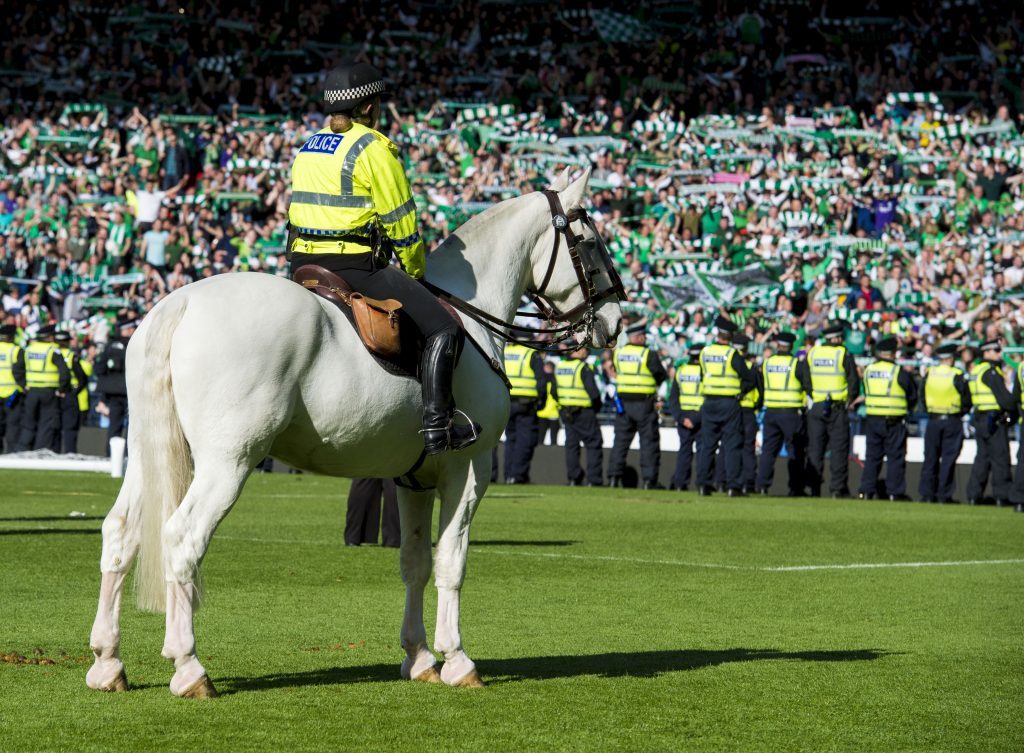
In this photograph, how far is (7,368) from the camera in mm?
30078

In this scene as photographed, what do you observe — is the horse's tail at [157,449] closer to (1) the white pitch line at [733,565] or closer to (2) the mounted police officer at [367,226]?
(2) the mounted police officer at [367,226]

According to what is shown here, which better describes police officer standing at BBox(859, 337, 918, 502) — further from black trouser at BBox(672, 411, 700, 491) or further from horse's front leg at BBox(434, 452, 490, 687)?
horse's front leg at BBox(434, 452, 490, 687)

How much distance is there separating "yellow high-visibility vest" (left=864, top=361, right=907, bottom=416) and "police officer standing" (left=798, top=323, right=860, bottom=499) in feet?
0.80

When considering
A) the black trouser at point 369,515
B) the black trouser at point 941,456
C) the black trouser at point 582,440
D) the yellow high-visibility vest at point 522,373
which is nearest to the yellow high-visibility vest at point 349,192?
the black trouser at point 369,515

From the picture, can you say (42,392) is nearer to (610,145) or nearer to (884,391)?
(610,145)

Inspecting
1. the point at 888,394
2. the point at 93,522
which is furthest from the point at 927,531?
the point at 93,522

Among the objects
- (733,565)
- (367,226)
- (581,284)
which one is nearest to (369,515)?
(733,565)

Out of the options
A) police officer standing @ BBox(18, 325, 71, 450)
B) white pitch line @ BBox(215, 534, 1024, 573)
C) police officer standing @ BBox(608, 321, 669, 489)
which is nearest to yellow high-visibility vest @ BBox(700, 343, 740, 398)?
police officer standing @ BBox(608, 321, 669, 489)

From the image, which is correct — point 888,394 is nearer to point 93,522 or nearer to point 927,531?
point 927,531

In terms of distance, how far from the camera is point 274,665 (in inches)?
347

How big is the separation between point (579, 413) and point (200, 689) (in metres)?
20.9

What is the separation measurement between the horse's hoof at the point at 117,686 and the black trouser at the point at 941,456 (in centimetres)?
1959

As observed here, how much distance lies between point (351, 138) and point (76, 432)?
23.4m

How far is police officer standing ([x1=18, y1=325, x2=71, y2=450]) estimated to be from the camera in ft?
96.5
